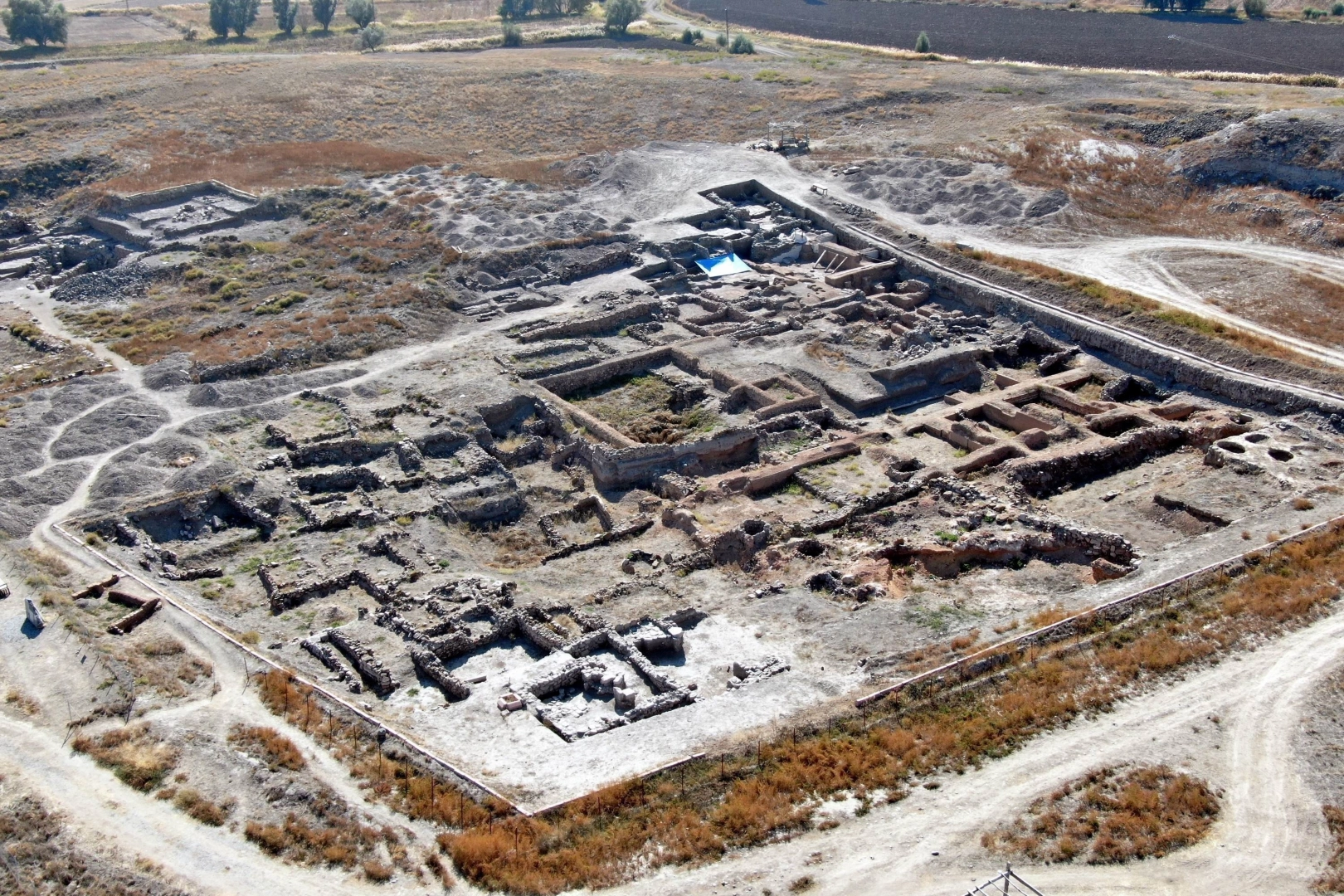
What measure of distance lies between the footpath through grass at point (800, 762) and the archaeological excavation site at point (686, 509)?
0.27 ft

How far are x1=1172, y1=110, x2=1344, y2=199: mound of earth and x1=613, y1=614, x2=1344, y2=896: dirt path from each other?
32.9 metres

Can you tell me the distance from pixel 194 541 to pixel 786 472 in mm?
15299

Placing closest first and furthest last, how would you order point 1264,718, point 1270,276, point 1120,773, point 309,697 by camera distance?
point 1120,773, point 1264,718, point 309,697, point 1270,276

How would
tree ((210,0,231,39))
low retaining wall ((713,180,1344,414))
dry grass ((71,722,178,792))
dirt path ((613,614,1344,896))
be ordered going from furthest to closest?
tree ((210,0,231,39)) → low retaining wall ((713,180,1344,414)) → dry grass ((71,722,178,792)) → dirt path ((613,614,1344,896))

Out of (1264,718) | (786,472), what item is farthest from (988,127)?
(1264,718)

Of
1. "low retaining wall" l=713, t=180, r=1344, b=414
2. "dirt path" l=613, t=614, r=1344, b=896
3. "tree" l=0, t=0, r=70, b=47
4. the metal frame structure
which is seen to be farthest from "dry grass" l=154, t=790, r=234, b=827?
"tree" l=0, t=0, r=70, b=47

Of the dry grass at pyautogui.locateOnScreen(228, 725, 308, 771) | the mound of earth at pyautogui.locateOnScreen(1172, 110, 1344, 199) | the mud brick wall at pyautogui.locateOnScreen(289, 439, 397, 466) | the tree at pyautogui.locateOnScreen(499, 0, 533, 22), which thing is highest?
the tree at pyautogui.locateOnScreen(499, 0, 533, 22)

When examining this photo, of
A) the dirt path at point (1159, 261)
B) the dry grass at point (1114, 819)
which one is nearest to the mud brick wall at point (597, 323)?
the dirt path at point (1159, 261)

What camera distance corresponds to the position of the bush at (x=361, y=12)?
304 feet

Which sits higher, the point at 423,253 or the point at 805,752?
the point at 423,253

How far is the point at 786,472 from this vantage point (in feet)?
102

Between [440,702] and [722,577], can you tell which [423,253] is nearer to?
[722,577]

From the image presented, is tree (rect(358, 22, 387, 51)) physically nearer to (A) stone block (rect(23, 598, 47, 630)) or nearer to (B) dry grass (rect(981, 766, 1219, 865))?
(A) stone block (rect(23, 598, 47, 630))

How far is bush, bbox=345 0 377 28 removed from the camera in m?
92.8
